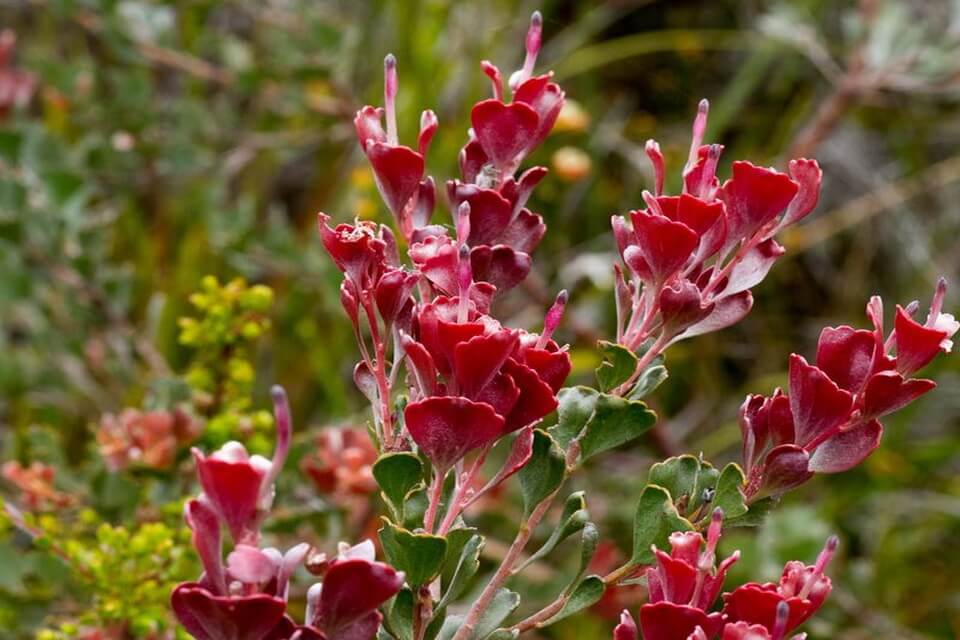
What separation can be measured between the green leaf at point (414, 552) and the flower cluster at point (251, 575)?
0.04m

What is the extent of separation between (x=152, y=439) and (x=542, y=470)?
0.39m

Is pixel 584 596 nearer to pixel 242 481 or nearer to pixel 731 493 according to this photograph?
pixel 731 493

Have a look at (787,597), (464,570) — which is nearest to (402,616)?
(464,570)

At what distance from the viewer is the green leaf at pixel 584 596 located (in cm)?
45

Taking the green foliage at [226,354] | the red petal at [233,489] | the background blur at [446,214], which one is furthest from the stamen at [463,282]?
the background blur at [446,214]

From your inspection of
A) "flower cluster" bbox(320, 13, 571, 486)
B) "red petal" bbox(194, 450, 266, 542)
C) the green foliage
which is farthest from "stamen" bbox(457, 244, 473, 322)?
the green foliage

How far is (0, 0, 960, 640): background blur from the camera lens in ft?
4.05

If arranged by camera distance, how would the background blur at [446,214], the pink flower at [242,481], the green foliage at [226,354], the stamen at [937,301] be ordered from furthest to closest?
the background blur at [446,214] → the green foliage at [226,354] → the stamen at [937,301] → the pink flower at [242,481]

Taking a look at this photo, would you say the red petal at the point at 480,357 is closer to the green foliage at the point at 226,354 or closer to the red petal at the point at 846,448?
the red petal at the point at 846,448

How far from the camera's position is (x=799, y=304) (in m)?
2.25

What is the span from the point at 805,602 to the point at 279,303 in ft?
4.05

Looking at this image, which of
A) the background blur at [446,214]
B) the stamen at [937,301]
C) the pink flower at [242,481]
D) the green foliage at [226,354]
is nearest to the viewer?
the pink flower at [242,481]

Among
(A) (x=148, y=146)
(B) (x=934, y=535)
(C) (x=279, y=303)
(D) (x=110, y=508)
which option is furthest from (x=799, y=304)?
(D) (x=110, y=508)

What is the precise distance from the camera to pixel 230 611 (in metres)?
0.34
